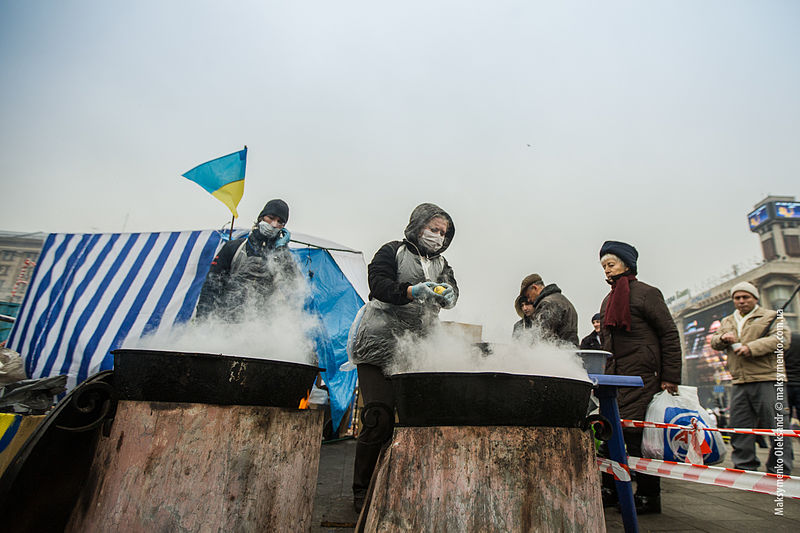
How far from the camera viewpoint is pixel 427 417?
147 centimetres

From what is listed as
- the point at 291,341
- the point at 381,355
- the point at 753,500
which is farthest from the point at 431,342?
the point at 753,500

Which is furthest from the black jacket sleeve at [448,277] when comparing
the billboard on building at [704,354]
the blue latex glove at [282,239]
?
the billboard on building at [704,354]

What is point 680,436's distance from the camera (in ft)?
8.66

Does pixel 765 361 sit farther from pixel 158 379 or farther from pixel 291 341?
pixel 158 379

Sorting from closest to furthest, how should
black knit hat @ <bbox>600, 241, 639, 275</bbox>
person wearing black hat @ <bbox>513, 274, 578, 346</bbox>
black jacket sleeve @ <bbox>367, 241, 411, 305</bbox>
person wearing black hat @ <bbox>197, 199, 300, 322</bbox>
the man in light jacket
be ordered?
black jacket sleeve @ <bbox>367, 241, 411, 305</bbox>
black knit hat @ <bbox>600, 241, 639, 275</bbox>
person wearing black hat @ <bbox>513, 274, 578, 346</bbox>
person wearing black hat @ <bbox>197, 199, 300, 322</bbox>
the man in light jacket

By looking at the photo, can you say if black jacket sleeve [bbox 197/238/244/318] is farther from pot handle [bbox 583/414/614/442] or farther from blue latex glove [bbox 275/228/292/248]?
pot handle [bbox 583/414/614/442]

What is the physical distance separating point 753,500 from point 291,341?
4100mm

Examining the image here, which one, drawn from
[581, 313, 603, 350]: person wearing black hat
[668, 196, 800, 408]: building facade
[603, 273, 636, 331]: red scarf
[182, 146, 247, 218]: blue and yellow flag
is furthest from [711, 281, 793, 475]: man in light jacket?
[668, 196, 800, 408]: building facade

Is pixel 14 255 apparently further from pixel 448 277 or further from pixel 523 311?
pixel 448 277

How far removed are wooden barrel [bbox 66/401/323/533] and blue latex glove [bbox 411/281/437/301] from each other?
3.07 feet

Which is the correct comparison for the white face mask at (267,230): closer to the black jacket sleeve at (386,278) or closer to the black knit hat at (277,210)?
the black knit hat at (277,210)

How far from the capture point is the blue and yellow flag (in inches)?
201

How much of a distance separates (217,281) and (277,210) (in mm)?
852

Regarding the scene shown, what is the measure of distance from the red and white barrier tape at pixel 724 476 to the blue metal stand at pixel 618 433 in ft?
0.15
